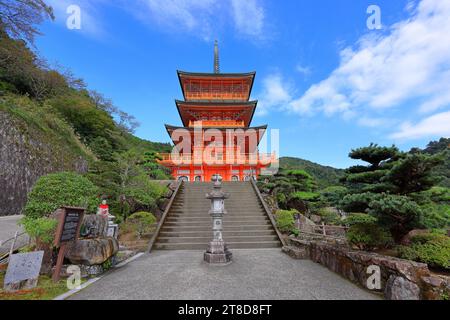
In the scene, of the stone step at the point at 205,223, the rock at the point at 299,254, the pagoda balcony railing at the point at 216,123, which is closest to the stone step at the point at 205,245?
the stone step at the point at 205,223

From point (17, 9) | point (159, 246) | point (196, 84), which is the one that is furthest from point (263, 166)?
point (17, 9)

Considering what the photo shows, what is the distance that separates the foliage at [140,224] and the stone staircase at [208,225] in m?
0.70

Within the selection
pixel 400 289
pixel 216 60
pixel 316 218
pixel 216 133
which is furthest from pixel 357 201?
pixel 216 60

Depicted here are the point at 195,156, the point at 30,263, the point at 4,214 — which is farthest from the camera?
the point at 195,156

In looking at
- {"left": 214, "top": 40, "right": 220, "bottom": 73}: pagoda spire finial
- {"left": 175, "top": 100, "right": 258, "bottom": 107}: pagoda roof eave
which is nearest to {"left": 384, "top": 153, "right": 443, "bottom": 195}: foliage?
{"left": 175, "top": 100, "right": 258, "bottom": 107}: pagoda roof eave

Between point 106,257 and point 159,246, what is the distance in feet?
10.0

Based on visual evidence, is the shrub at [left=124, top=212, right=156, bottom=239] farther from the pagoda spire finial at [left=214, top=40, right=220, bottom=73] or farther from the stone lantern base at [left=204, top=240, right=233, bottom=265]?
the pagoda spire finial at [left=214, top=40, right=220, bottom=73]

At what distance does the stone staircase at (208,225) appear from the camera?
25.0ft

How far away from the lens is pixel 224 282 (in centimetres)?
401

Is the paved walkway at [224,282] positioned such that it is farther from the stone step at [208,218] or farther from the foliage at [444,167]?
the stone step at [208,218]

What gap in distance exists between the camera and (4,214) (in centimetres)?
877

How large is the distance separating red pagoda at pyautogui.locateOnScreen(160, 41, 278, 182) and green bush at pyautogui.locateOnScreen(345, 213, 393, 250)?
568 inches

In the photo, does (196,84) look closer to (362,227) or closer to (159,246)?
(159,246)

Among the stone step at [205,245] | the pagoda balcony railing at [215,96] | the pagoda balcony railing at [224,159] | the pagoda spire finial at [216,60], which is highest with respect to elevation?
the pagoda spire finial at [216,60]
